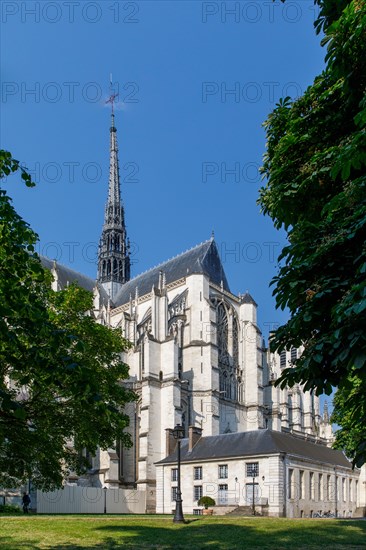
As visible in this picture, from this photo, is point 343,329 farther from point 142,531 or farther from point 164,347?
point 164,347

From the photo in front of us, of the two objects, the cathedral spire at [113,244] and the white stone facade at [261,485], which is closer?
the white stone facade at [261,485]

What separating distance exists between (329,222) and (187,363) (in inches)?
1822

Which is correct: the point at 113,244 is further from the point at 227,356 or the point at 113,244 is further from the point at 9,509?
the point at 9,509

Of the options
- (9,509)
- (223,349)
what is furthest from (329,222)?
(223,349)

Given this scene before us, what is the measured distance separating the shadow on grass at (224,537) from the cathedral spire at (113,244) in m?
51.8

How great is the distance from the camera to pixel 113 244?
7562 cm


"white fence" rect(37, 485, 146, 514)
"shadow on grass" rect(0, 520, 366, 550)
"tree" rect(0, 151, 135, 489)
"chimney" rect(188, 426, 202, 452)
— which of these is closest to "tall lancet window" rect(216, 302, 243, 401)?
"chimney" rect(188, 426, 202, 452)

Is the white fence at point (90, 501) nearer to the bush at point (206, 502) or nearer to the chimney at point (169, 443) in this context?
the chimney at point (169, 443)

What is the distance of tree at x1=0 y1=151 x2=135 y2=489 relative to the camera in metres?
7.44

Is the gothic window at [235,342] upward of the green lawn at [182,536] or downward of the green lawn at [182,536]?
upward

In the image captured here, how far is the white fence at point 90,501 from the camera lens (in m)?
35.7

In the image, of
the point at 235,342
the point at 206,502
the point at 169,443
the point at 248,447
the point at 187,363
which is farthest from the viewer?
the point at 235,342

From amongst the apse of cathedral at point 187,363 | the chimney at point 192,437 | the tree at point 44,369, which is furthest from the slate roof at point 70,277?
the tree at point 44,369

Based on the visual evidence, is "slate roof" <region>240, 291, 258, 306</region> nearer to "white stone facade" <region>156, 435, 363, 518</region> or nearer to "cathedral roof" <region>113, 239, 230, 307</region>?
"cathedral roof" <region>113, 239, 230, 307</region>
